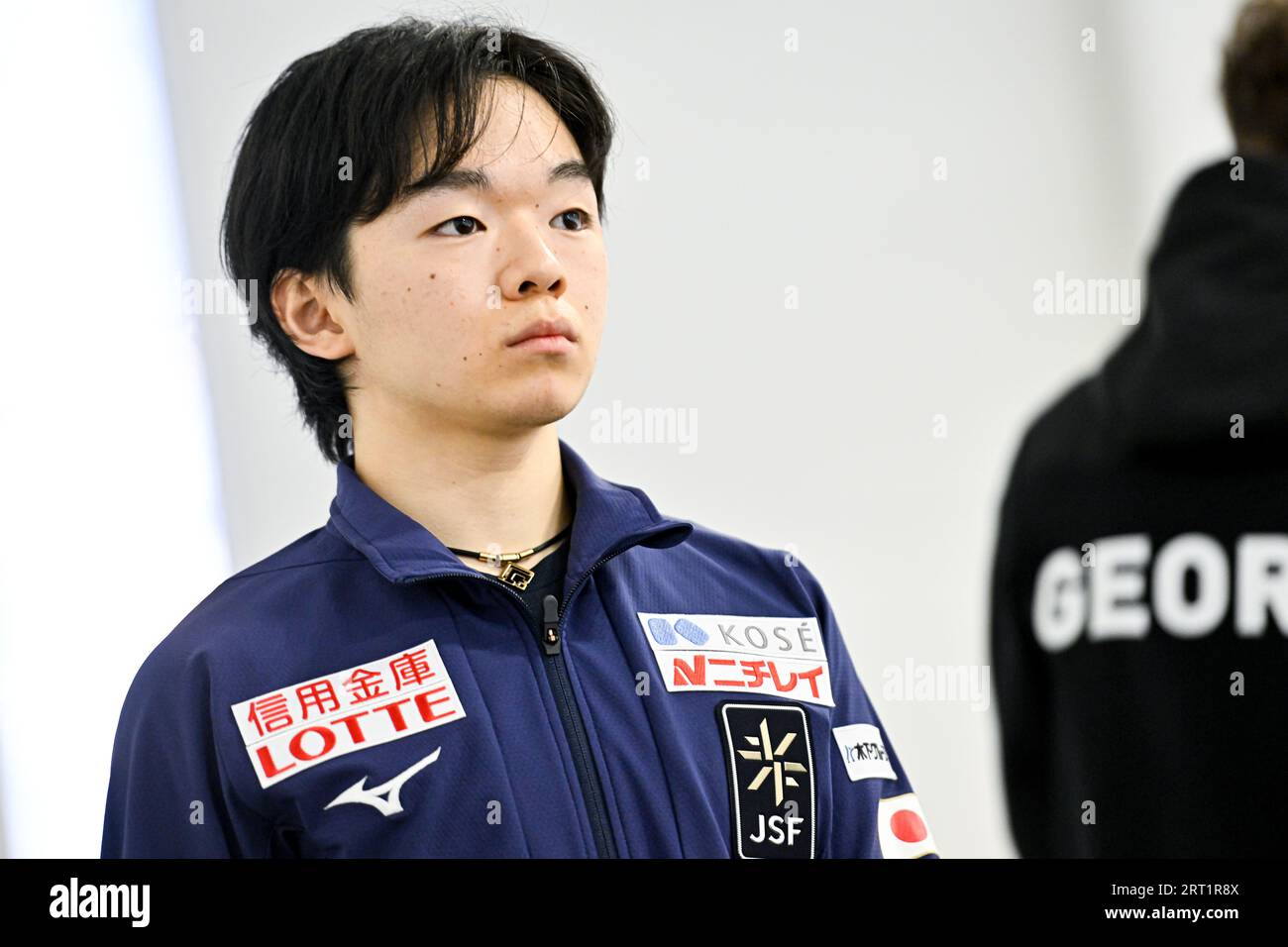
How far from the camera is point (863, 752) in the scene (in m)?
1.47

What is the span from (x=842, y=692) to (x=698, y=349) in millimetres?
453

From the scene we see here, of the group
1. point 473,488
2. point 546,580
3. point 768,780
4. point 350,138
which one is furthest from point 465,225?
point 768,780

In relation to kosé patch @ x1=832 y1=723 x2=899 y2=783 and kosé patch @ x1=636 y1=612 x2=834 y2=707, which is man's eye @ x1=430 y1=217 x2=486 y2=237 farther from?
kosé patch @ x1=832 y1=723 x2=899 y2=783

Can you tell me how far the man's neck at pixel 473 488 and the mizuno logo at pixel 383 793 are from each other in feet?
0.69

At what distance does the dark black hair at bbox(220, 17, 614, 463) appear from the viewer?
142cm

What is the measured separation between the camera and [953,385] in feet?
5.61

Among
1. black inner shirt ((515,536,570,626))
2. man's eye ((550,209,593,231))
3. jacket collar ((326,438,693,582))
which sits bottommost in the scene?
black inner shirt ((515,536,570,626))

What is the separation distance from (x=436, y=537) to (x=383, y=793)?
256 millimetres

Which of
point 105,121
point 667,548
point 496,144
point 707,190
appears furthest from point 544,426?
point 105,121

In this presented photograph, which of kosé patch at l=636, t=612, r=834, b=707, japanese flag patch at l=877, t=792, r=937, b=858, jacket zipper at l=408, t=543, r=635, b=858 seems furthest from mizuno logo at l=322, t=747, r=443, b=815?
japanese flag patch at l=877, t=792, r=937, b=858

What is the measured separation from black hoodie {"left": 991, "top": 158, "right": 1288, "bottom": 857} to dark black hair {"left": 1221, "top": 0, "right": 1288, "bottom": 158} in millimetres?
75

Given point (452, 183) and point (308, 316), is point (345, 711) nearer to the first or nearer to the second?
point (308, 316)

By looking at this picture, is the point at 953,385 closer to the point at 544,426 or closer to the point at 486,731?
the point at 544,426

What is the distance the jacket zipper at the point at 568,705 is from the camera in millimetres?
1354
